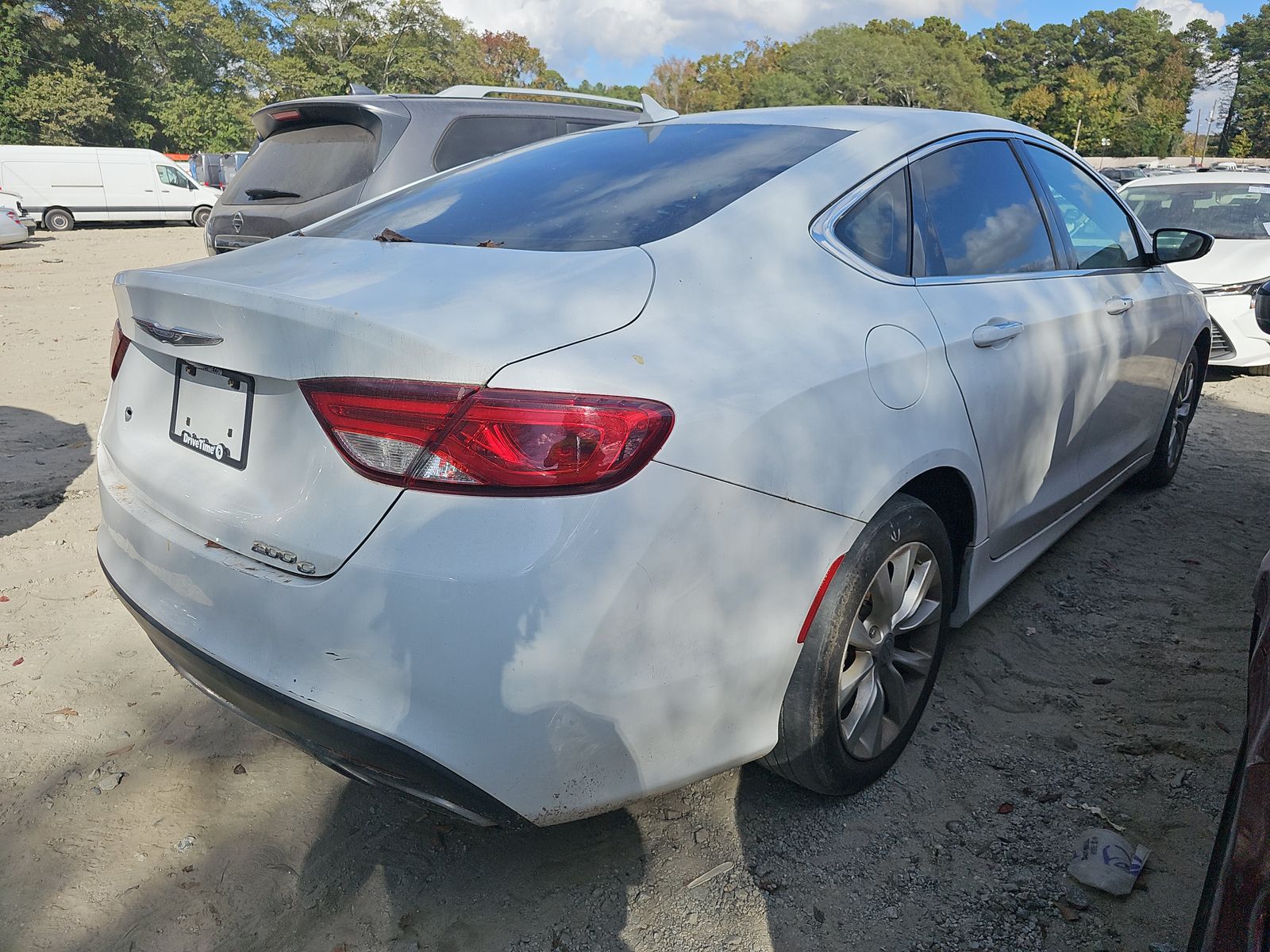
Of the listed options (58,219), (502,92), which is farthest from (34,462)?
(58,219)

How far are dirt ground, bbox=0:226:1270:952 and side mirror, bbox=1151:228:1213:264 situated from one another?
→ 1447mm

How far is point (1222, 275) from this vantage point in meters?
7.30

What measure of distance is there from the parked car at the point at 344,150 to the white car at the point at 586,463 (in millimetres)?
2613

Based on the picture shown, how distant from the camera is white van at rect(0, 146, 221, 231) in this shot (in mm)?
21266

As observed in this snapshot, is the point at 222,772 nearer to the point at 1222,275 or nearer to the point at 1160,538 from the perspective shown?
the point at 1160,538

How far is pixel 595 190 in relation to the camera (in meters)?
2.35

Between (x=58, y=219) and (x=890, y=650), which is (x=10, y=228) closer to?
(x=58, y=219)

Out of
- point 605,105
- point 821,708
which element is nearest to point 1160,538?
point 821,708

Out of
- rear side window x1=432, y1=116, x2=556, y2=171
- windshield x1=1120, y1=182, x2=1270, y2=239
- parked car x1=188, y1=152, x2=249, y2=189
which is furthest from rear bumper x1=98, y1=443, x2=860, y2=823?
parked car x1=188, y1=152, x2=249, y2=189

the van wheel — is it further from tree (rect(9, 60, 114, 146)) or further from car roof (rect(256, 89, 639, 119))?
tree (rect(9, 60, 114, 146))

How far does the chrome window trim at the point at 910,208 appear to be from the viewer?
2.18m

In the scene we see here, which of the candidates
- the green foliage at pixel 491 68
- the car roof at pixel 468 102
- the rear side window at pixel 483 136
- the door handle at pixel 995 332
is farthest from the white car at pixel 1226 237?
the green foliage at pixel 491 68

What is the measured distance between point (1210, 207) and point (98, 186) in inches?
912

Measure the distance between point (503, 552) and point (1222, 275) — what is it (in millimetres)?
7692
